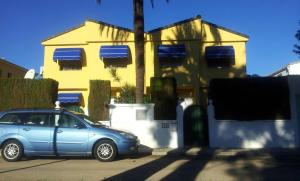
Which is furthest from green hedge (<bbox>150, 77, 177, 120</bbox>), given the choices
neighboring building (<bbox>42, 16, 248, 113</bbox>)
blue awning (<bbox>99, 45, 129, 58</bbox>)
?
blue awning (<bbox>99, 45, 129, 58</bbox>)

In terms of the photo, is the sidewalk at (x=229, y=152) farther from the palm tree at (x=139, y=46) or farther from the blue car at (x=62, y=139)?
the palm tree at (x=139, y=46)

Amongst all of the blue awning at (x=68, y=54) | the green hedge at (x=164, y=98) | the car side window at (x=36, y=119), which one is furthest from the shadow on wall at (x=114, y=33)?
the car side window at (x=36, y=119)

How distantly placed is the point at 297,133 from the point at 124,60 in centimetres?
1386

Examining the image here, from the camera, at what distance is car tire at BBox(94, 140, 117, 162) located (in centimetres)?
1379

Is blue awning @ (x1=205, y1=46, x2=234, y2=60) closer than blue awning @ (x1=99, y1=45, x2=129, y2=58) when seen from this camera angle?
No

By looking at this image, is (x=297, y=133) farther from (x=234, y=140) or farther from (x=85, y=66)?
(x=85, y=66)

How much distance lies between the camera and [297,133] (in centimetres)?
1817

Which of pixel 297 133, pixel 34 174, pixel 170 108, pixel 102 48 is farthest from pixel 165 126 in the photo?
pixel 102 48

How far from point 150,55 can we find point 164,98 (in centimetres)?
977

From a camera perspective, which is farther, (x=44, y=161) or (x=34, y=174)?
(x=44, y=161)

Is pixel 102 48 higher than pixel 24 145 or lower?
higher

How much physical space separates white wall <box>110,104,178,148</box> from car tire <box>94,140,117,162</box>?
4.79 meters

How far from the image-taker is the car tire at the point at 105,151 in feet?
45.2

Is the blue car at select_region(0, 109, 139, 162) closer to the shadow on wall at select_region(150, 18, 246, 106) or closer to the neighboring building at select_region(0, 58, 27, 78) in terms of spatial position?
the shadow on wall at select_region(150, 18, 246, 106)
